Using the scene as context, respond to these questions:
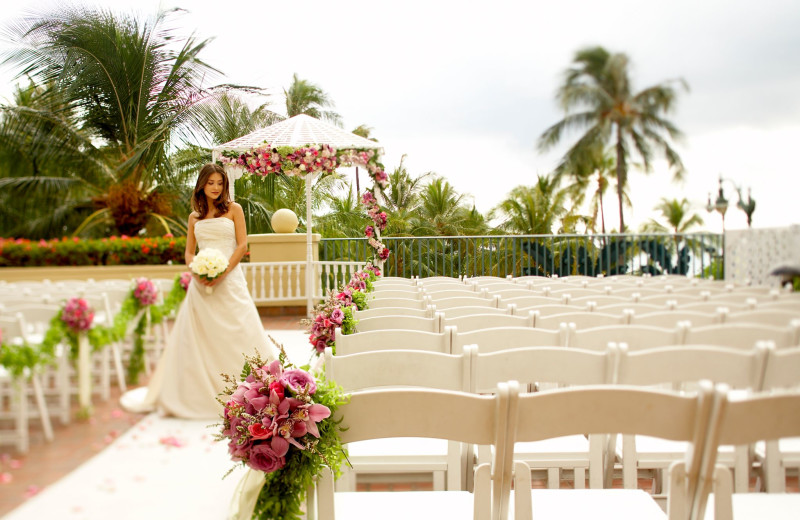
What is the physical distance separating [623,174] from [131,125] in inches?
278

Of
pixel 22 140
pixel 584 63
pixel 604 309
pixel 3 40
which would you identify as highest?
pixel 584 63

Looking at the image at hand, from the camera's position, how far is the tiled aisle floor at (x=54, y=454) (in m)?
1.25

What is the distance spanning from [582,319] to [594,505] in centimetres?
94

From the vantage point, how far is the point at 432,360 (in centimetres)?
107

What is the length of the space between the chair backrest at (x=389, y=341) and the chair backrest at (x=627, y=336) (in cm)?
40

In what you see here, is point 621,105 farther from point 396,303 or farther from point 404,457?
point 404,457

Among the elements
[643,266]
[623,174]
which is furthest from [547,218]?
[643,266]

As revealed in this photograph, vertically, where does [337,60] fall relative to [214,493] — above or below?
above

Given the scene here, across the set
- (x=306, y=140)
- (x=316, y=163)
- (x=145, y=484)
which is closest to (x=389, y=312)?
(x=145, y=484)

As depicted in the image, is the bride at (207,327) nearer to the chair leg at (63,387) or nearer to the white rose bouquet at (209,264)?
the white rose bouquet at (209,264)

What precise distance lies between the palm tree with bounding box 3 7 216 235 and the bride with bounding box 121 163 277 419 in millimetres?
189

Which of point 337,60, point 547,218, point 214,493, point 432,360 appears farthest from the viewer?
point 337,60

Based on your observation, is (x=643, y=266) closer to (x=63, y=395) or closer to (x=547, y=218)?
(x=63, y=395)

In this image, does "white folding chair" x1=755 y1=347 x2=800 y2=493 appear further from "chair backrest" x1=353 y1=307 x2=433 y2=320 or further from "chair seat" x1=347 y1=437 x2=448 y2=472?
"chair backrest" x1=353 y1=307 x2=433 y2=320
